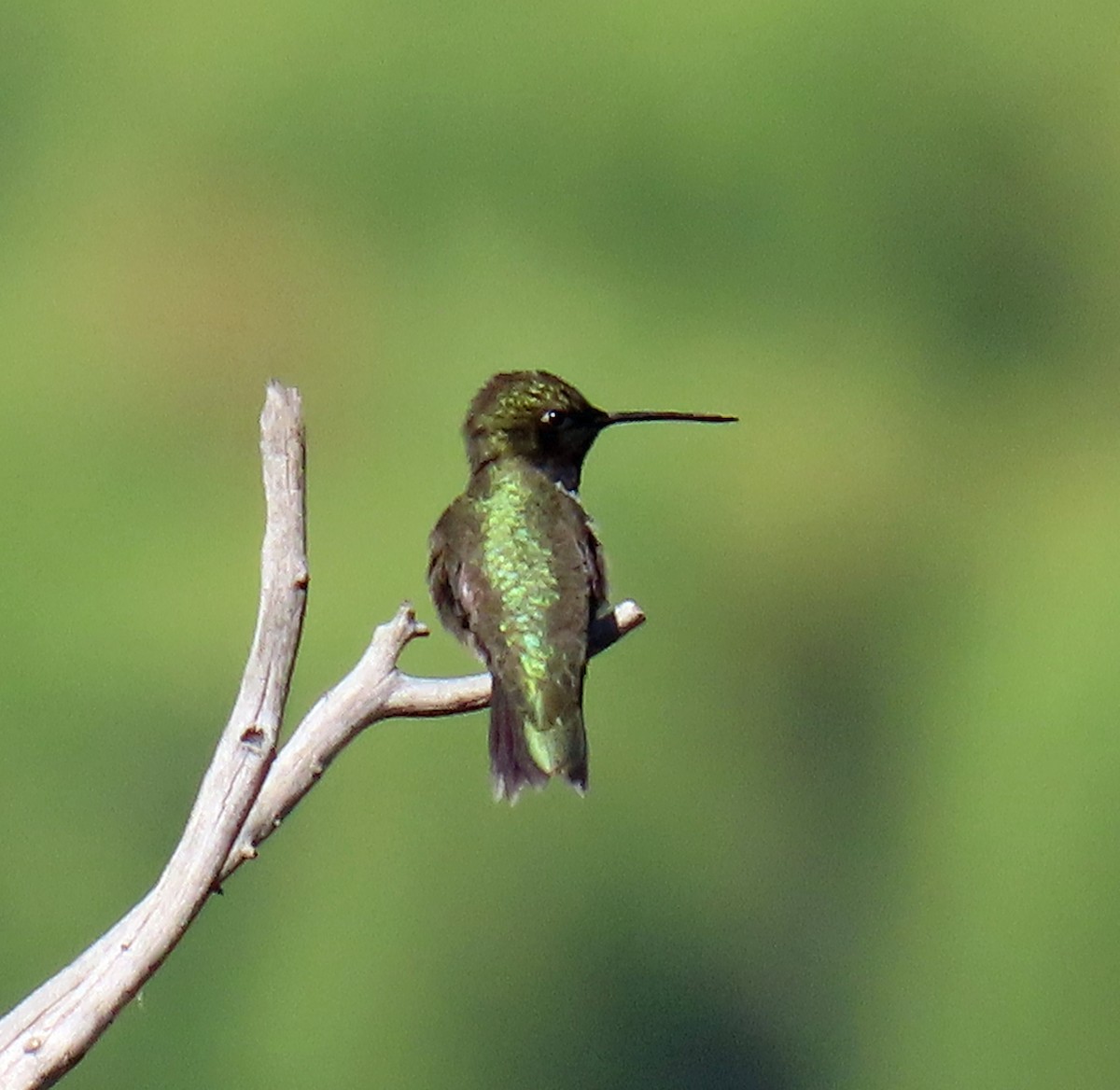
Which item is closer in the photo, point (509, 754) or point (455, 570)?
point (509, 754)

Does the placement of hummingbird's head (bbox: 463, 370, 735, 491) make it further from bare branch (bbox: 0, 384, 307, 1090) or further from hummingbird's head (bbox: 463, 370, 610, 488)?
bare branch (bbox: 0, 384, 307, 1090)

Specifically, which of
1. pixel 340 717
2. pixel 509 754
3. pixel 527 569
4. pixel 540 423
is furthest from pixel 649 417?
pixel 340 717

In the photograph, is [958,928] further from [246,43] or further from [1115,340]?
[246,43]

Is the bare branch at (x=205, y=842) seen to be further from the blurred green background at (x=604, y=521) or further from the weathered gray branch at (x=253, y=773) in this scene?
the blurred green background at (x=604, y=521)

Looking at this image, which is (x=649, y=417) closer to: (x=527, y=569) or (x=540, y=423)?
(x=540, y=423)

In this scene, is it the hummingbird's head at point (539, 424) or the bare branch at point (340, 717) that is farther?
the hummingbird's head at point (539, 424)

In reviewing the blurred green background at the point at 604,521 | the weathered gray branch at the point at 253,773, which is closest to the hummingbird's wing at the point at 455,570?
the weathered gray branch at the point at 253,773
